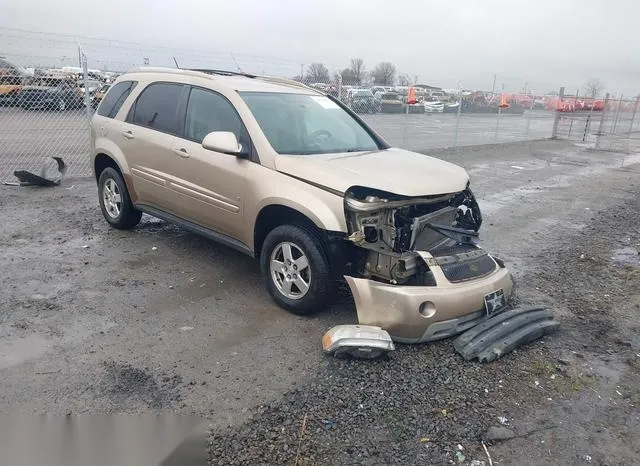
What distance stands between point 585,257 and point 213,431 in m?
5.17

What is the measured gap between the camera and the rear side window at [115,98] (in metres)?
6.05

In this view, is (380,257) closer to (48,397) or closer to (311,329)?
(311,329)

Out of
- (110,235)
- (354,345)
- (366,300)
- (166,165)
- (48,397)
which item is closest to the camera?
(48,397)

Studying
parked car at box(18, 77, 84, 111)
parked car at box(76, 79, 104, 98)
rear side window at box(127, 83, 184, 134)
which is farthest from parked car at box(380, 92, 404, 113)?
rear side window at box(127, 83, 184, 134)

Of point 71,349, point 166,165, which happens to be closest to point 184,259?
point 166,165

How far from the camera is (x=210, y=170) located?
16.0ft

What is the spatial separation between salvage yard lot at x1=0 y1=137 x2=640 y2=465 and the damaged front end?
0.91 feet

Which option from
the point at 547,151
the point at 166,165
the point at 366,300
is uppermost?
the point at 166,165

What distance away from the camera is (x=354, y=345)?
364 cm

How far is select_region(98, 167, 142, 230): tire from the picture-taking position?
609 cm

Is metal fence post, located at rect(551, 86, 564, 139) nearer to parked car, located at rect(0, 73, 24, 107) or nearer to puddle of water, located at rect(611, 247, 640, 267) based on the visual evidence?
puddle of water, located at rect(611, 247, 640, 267)

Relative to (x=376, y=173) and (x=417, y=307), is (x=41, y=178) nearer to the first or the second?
(x=376, y=173)

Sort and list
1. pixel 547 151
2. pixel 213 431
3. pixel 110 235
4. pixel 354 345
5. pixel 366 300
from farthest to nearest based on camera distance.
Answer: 1. pixel 547 151
2. pixel 110 235
3. pixel 366 300
4. pixel 354 345
5. pixel 213 431

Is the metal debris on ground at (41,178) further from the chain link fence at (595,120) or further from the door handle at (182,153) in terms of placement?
the chain link fence at (595,120)
